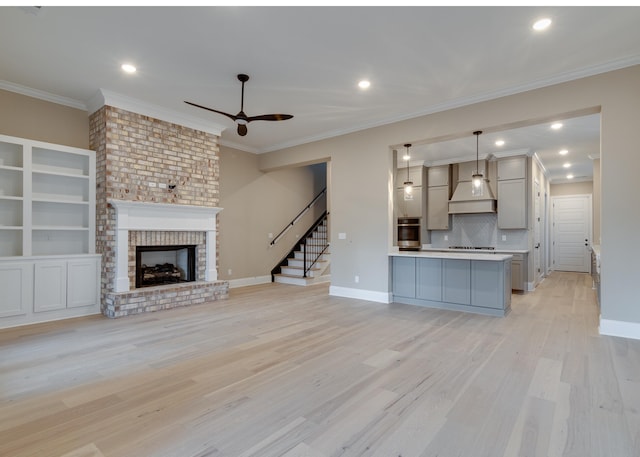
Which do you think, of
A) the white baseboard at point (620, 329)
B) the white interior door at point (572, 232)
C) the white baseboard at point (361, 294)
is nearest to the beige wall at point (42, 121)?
the white baseboard at point (361, 294)

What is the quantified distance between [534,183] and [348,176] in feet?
14.5

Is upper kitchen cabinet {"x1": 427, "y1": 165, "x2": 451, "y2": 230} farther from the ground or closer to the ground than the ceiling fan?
closer to the ground

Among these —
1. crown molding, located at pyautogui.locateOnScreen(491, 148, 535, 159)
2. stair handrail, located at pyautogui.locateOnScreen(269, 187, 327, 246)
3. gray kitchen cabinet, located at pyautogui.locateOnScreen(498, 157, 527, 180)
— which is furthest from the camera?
stair handrail, located at pyautogui.locateOnScreen(269, 187, 327, 246)

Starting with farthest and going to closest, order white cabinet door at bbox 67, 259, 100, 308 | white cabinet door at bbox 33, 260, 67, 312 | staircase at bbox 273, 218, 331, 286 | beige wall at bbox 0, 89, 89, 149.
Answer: staircase at bbox 273, 218, 331, 286 → white cabinet door at bbox 67, 259, 100, 308 → beige wall at bbox 0, 89, 89, 149 → white cabinet door at bbox 33, 260, 67, 312

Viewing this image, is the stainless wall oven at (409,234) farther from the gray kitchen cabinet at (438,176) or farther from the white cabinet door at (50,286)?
the white cabinet door at (50,286)

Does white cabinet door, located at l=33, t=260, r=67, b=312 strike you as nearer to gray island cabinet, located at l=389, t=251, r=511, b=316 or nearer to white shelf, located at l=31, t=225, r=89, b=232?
white shelf, located at l=31, t=225, r=89, b=232

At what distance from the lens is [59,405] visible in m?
2.43

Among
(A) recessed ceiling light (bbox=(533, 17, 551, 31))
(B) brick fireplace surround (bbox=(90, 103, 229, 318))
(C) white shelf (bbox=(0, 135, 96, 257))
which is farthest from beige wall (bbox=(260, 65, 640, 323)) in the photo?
(C) white shelf (bbox=(0, 135, 96, 257))

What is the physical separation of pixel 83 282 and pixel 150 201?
60.9 inches

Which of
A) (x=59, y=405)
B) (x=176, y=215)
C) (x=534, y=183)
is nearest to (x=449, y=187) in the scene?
(x=534, y=183)

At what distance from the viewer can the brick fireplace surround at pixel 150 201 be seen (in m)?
5.08

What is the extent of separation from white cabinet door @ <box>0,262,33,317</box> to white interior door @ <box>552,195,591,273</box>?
13.4 m

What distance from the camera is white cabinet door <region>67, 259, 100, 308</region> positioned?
4.90m

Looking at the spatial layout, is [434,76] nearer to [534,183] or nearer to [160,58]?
[160,58]
